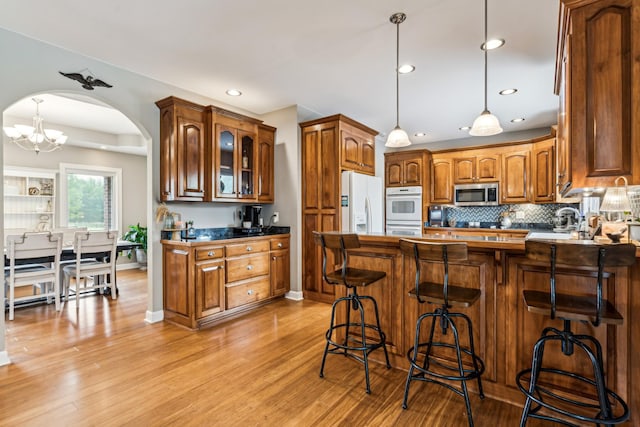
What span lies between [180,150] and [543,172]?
5.51 m

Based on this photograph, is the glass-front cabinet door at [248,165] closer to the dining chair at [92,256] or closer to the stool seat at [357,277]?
the dining chair at [92,256]

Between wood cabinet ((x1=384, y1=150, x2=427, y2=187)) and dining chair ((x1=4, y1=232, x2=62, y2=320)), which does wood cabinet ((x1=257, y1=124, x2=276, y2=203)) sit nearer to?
dining chair ((x1=4, y1=232, x2=62, y2=320))

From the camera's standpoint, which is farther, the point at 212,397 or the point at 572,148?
the point at 212,397

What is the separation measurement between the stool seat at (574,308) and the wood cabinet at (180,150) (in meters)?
3.31

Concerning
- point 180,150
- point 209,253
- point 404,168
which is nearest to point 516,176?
point 404,168

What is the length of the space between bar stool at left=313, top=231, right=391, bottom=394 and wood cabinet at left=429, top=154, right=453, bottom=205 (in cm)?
416

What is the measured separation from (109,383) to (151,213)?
1770mm

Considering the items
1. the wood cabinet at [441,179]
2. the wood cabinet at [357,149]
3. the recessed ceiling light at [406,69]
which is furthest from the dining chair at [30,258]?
the wood cabinet at [441,179]

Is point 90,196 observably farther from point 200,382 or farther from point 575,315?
point 575,315

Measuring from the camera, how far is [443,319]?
197cm

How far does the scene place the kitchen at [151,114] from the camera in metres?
2.66

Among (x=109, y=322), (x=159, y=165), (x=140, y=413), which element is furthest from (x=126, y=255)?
(x=140, y=413)

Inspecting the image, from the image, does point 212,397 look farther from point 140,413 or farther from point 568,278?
point 568,278

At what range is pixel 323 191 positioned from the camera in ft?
14.2
